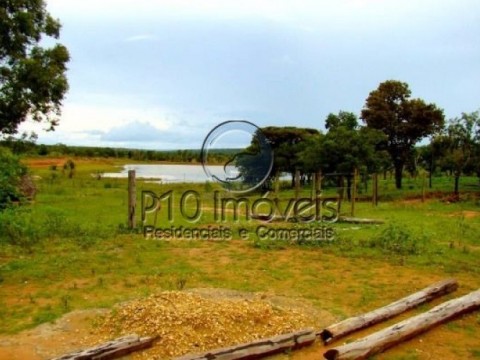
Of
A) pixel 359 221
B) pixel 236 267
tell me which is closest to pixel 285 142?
pixel 359 221

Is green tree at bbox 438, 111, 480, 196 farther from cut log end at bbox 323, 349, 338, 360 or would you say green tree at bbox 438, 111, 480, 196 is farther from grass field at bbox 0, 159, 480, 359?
cut log end at bbox 323, 349, 338, 360

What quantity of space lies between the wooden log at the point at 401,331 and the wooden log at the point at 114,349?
1.82 m

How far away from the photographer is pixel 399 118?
82.4ft

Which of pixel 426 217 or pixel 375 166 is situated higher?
pixel 375 166

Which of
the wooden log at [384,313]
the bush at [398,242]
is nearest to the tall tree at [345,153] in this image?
the bush at [398,242]

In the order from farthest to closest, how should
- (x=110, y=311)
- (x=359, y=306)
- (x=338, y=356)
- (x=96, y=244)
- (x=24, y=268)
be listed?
(x=96, y=244), (x=24, y=268), (x=359, y=306), (x=110, y=311), (x=338, y=356)

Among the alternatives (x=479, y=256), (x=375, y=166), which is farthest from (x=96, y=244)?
(x=375, y=166)

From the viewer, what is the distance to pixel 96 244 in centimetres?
982

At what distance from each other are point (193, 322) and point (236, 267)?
10.6ft

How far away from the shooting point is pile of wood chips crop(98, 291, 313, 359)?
15.2ft

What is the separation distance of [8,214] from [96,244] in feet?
6.83

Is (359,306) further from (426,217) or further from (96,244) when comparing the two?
(426,217)

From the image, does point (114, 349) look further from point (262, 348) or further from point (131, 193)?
point (131, 193)

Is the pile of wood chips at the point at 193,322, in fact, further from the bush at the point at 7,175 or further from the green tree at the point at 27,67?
the green tree at the point at 27,67
